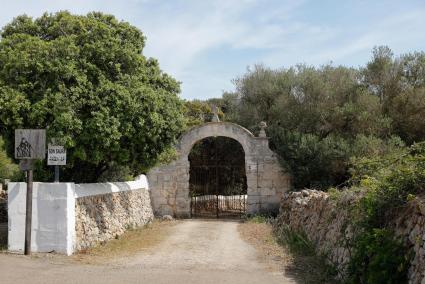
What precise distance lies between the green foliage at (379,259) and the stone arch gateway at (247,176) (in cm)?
1331

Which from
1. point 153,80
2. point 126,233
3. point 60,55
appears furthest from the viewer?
point 126,233

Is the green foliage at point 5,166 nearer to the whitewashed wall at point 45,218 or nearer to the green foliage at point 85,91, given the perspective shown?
the green foliage at point 85,91

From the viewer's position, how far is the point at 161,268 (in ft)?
28.4

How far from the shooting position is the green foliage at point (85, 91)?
10.1 m

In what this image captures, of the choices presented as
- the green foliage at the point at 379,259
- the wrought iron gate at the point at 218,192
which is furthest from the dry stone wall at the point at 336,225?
the wrought iron gate at the point at 218,192

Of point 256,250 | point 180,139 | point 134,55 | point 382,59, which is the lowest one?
point 256,250

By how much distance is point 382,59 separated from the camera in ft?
68.4

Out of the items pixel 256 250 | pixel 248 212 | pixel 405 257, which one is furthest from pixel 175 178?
pixel 405 257

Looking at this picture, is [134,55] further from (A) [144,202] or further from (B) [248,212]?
(B) [248,212]

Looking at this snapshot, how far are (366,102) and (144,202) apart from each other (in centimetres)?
986

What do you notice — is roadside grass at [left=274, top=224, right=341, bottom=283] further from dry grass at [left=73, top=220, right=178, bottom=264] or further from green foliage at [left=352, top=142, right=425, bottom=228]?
dry grass at [left=73, top=220, right=178, bottom=264]

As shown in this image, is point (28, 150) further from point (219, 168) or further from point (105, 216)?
point (219, 168)

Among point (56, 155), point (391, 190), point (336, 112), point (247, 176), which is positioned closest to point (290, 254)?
point (391, 190)

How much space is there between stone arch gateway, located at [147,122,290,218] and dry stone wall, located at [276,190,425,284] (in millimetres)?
3205
